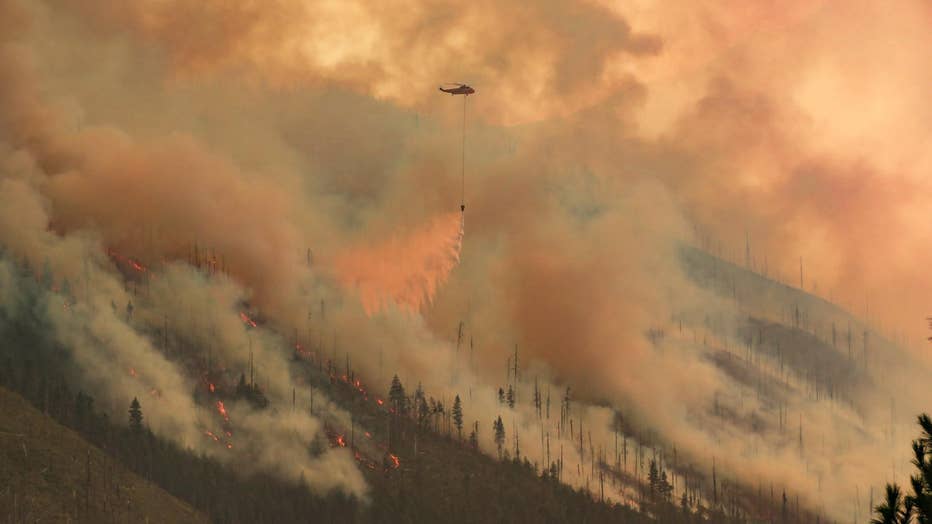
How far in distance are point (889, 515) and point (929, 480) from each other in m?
4.18

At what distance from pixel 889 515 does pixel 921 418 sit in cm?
609

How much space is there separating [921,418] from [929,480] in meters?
3.39

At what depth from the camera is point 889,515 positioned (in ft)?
208

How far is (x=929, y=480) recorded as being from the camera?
60344mm

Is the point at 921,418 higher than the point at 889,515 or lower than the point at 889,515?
higher

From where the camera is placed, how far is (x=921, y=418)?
202 feet
